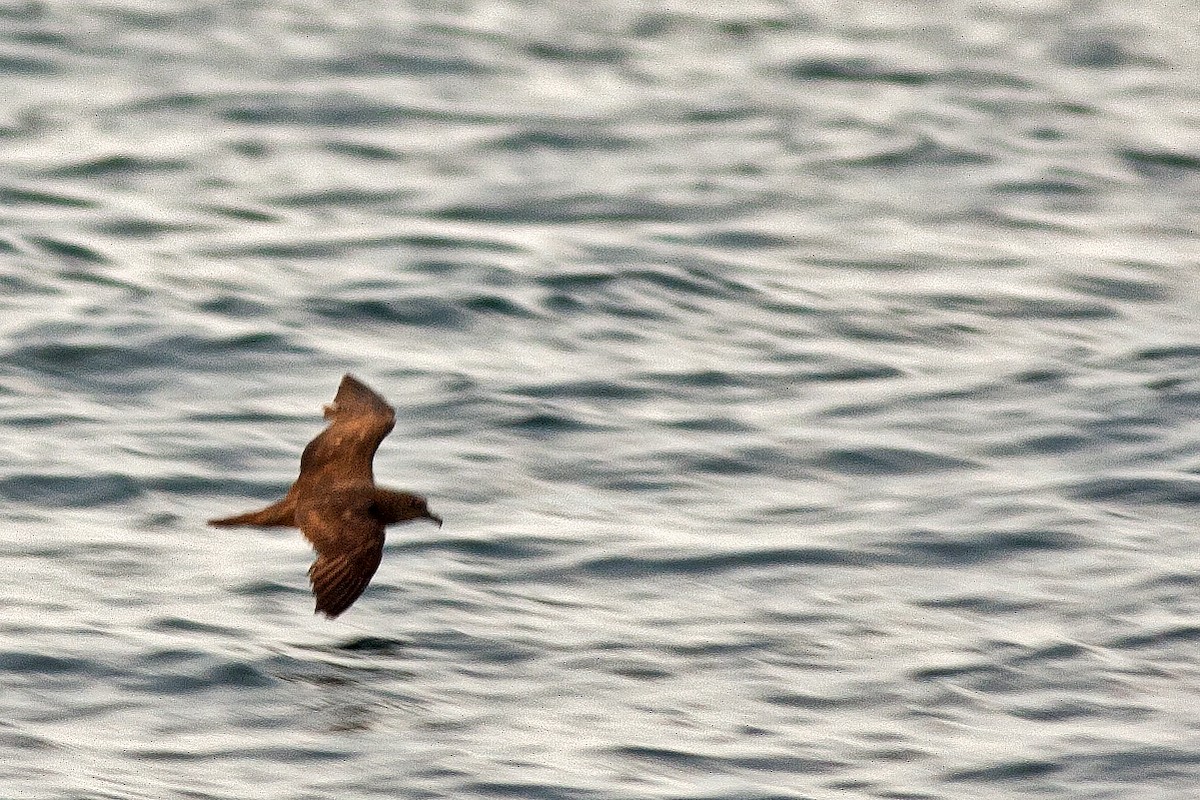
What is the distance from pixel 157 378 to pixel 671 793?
514cm

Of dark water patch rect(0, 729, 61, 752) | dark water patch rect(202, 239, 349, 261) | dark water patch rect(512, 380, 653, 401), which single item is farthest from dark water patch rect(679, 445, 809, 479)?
dark water patch rect(0, 729, 61, 752)

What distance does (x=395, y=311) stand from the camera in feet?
45.6

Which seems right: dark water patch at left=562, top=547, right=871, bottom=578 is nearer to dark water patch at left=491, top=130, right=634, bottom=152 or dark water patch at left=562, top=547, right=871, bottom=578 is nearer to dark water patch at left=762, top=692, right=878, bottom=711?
dark water patch at left=762, top=692, right=878, bottom=711

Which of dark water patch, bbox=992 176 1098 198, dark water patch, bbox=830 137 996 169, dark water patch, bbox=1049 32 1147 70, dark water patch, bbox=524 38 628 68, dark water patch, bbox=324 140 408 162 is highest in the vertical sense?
dark water patch, bbox=1049 32 1147 70

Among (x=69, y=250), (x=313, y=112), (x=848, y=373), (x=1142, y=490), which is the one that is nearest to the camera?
(x=1142, y=490)

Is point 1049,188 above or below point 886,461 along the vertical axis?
above

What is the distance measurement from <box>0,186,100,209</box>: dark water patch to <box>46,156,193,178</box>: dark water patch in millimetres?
315

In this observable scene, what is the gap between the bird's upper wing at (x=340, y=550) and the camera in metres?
8.83

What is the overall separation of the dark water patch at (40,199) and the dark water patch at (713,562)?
590 centimetres

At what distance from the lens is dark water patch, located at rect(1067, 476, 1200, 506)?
38.2 feet

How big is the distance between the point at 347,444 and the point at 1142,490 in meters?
4.12

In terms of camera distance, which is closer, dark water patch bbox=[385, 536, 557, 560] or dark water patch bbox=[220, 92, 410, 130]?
dark water patch bbox=[385, 536, 557, 560]

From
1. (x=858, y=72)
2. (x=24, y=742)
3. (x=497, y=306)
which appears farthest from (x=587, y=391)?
(x=858, y=72)

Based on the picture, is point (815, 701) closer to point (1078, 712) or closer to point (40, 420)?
point (1078, 712)
